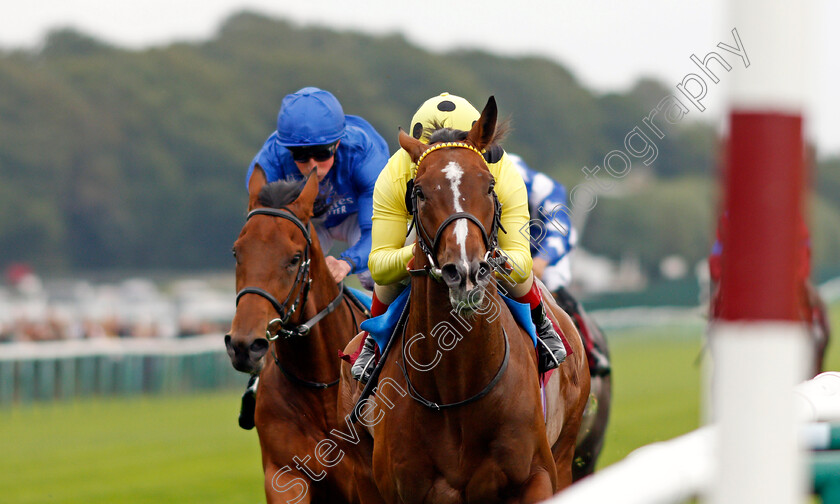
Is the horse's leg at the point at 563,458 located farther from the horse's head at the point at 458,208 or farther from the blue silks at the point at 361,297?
the horse's head at the point at 458,208

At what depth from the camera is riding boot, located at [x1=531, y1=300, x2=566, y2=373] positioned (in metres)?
4.28

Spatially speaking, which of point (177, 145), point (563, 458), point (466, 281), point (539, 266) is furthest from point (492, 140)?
point (177, 145)

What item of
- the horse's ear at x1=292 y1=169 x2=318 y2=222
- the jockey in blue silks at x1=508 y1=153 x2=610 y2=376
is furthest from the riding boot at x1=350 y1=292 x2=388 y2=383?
the jockey in blue silks at x1=508 y1=153 x2=610 y2=376

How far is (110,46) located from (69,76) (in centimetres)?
642

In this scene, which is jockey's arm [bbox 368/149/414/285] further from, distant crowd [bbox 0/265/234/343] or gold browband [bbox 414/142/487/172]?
distant crowd [bbox 0/265/234/343]

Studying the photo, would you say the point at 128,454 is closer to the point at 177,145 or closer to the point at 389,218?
the point at 389,218

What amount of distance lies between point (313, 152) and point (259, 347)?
1.21m

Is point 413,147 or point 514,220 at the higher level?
point 413,147

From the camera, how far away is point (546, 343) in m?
4.37

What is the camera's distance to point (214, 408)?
52.9 ft

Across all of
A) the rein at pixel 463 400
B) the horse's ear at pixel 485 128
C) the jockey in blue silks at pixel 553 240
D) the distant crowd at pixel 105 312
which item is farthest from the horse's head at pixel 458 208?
the distant crowd at pixel 105 312

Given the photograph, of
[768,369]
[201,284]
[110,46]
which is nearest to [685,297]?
[201,284]

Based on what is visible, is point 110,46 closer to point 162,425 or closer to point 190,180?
point 190,180

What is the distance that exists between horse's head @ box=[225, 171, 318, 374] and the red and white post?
10.8 ft
